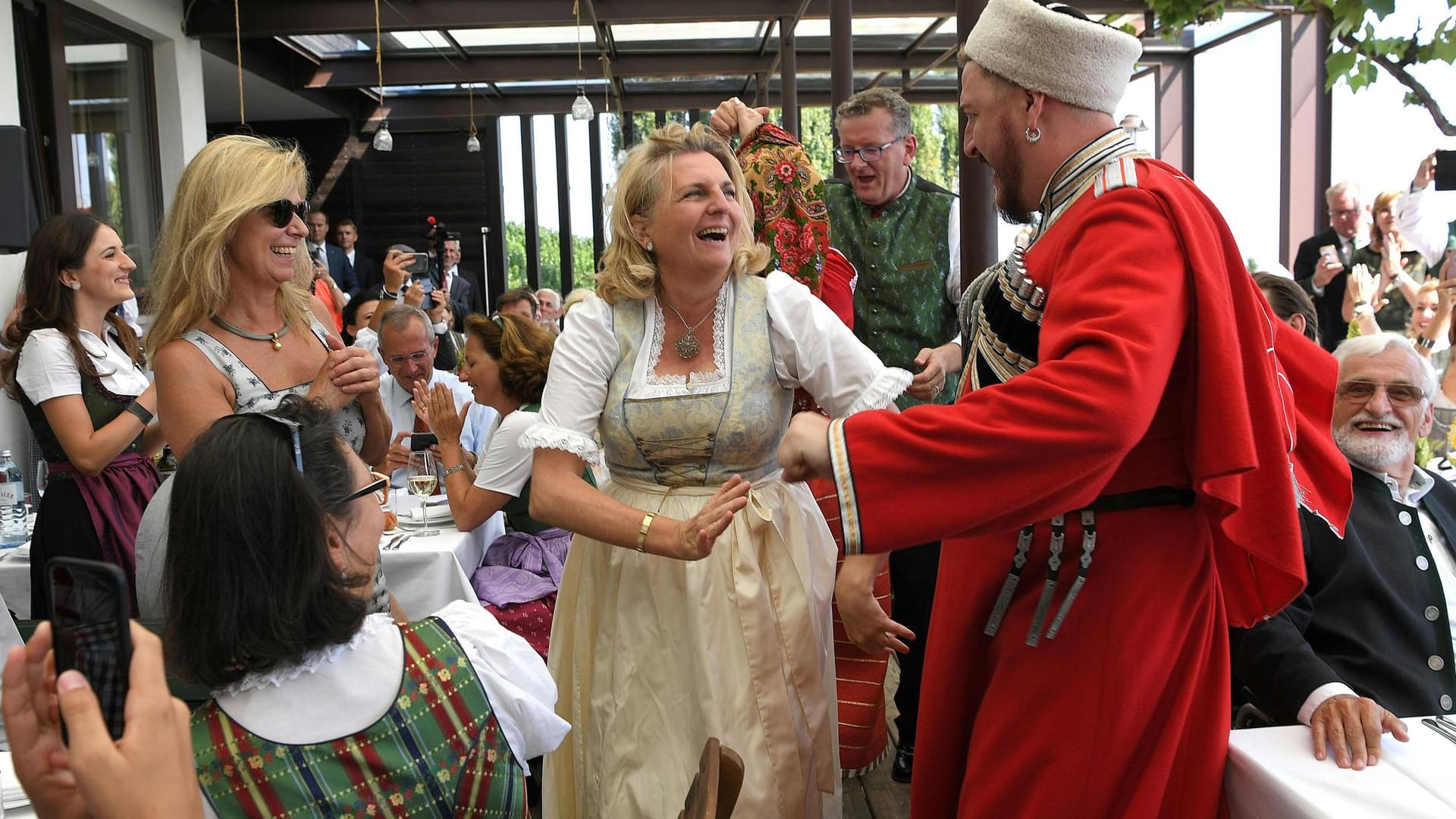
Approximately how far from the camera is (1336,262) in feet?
18.6

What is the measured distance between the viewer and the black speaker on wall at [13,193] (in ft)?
9.18

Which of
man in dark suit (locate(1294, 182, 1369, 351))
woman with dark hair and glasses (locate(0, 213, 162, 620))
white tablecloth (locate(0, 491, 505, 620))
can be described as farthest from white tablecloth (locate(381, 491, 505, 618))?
man in dark suit (locate(1294, 182, 1369, 351))

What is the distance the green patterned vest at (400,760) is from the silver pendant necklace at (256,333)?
116 centimetres

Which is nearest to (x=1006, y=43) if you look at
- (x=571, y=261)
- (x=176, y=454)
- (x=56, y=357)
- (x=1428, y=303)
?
(x=176, y=454)

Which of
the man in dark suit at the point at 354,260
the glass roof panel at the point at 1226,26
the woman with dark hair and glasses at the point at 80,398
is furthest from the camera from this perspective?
the man in dark suit at the point at 354,260

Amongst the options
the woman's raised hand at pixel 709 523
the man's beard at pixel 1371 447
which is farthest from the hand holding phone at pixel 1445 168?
the woman's raised hand at pixel 709 523

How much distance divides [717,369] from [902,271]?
159 centimetres

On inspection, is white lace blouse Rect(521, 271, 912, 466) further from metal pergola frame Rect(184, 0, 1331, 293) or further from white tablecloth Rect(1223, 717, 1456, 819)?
metal pergola frame Rect(184, 0, 1331, 293)

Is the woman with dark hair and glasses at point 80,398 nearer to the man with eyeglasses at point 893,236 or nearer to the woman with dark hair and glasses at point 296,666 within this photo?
the woman with dark hair and glasses at point 296,666

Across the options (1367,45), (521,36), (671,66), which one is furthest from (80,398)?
(671,66)

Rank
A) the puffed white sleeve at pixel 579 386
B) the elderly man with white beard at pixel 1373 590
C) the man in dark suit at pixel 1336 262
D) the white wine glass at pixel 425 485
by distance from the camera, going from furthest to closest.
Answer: the man in dark suit at pixel 1336 262 < the white wine glass at pixel 425 485 < the puffed white sleeve at pixel 579 386 < the elderly man with white beard at pixel 1373 590

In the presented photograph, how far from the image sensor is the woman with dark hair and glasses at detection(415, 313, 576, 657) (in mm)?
3191

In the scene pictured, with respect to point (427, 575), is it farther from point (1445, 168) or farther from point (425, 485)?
point (1445, 168)

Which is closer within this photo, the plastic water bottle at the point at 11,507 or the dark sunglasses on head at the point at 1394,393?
the dark sunglasses on head at the point at 1394,393
